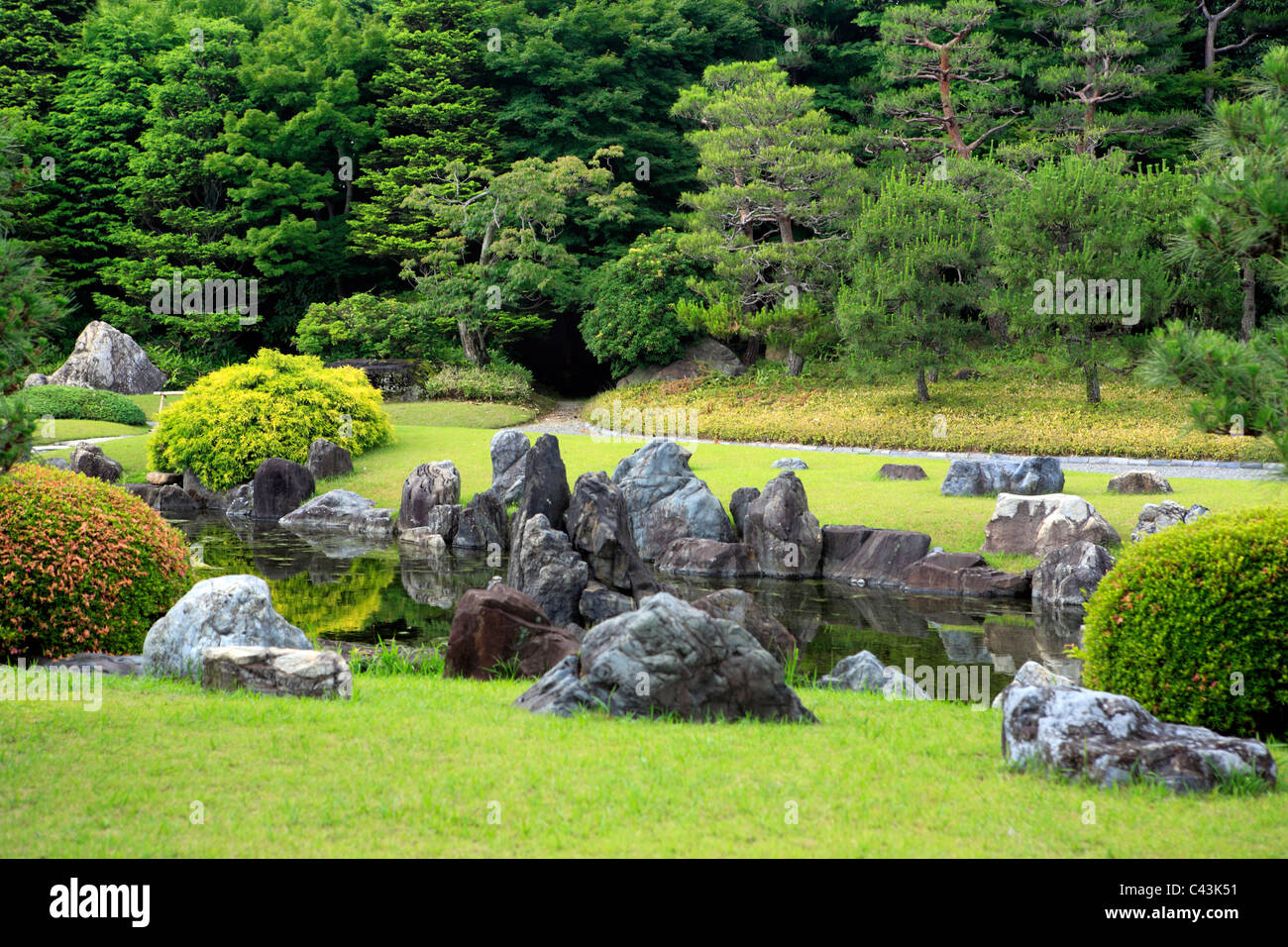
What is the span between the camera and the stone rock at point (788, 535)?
14.8m

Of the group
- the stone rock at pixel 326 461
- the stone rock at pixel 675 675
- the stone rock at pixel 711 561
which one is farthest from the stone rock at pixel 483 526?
the stone rock at pixel 675 675

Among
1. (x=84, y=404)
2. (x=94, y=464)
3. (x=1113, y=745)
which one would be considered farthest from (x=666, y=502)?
(x=84, y=404)

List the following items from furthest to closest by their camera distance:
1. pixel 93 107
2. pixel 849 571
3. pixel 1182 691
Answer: pixel 93 107, pixel 849 571, pixel 1182 691

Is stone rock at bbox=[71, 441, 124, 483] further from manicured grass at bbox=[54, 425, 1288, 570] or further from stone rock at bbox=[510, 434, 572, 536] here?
stone rock at bbox=[510, 434, 572, 536]

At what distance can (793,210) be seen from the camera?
2945 cm

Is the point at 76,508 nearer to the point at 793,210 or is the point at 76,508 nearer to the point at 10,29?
the point at 793,210

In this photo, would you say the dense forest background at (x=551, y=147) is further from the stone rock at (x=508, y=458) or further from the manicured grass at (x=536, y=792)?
the manicured grass at (x=536, y=792)

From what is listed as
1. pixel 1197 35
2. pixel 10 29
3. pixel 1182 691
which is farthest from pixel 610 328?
pixel 1182 691

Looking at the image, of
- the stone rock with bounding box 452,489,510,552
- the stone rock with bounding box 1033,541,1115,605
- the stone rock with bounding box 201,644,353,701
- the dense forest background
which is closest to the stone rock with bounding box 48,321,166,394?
the dense forest background

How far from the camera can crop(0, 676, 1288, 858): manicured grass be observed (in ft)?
13.3

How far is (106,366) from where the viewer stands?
98.1 feet

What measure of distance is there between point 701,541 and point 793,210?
17030mm

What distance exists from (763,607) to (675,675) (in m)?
6.81

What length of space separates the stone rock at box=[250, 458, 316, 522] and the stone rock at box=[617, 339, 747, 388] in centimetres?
1540
